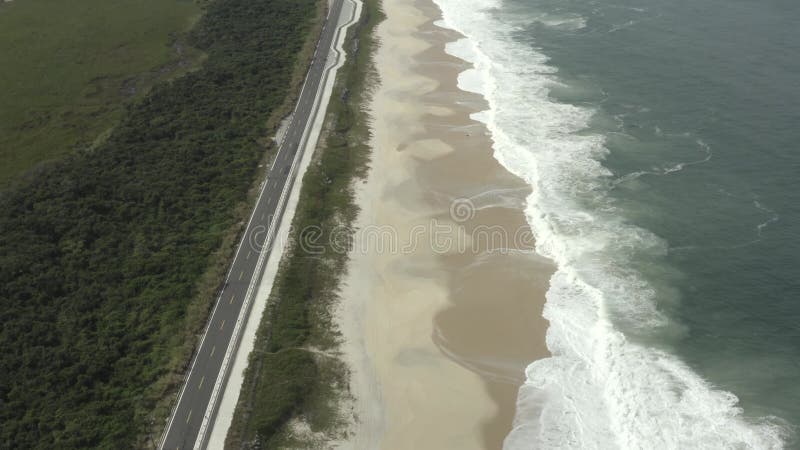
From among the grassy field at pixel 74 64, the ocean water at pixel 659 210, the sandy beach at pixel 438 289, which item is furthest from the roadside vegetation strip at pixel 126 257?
the ocean water at pixel 659 210

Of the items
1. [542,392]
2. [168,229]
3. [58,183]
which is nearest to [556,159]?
[542,392]

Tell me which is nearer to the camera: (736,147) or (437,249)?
(437,249)

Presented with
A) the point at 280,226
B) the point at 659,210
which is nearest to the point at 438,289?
the point at 280,226

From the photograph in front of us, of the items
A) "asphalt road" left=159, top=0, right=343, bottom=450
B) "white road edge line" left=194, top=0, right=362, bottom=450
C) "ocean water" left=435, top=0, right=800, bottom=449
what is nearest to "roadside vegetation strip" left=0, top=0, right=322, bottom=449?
"asphalt road" left=159, top=0, right=343, bottom=450

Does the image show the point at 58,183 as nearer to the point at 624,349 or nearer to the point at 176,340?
the point at 176,340

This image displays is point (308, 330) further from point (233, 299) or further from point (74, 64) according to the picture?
point (74, 64)

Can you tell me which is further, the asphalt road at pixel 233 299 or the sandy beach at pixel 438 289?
the sandy beach at pixel 438 289

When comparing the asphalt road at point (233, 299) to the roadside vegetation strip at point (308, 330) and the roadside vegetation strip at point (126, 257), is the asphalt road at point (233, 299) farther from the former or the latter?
the roadside vegetation strip at point (308, 330)
